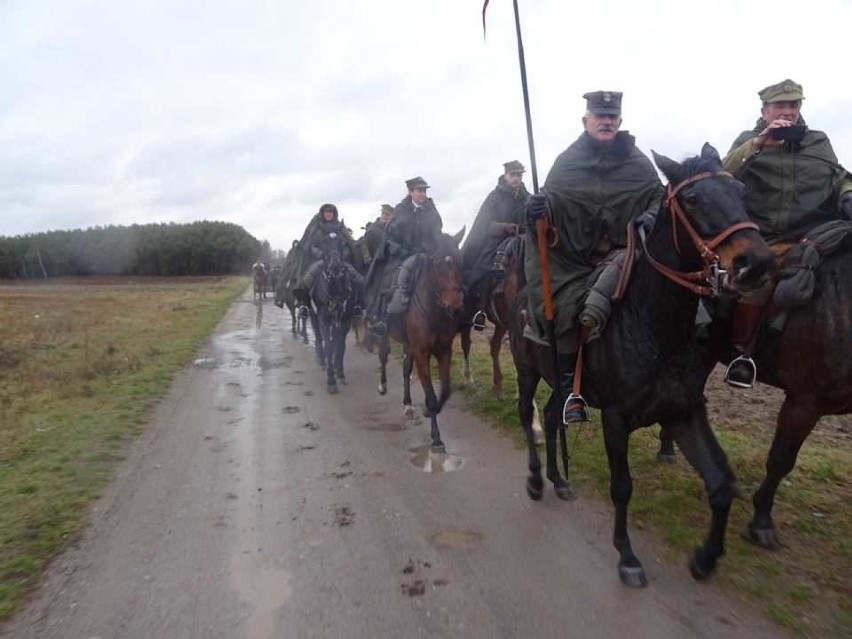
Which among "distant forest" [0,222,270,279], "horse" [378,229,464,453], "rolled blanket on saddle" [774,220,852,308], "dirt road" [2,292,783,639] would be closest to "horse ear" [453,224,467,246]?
"horse" [378,229,464,453]

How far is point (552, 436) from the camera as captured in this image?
5.73 meters

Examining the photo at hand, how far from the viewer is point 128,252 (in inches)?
3211

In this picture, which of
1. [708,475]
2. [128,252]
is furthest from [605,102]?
[128,252]

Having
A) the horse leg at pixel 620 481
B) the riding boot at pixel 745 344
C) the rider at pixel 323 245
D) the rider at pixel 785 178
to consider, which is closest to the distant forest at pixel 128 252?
the rider at pixel 323 245

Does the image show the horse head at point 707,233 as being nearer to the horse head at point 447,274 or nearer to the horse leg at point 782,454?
the horse leg at point 782,454

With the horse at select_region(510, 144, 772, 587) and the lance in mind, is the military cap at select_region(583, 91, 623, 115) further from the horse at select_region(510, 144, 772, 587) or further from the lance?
the horse at select_region(510, 144, 772, 587)

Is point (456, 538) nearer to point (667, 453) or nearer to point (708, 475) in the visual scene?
point (708, 475)

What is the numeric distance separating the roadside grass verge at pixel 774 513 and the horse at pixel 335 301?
462 centimetres

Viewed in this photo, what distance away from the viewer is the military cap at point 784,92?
482cm

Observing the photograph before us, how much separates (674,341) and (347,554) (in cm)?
272

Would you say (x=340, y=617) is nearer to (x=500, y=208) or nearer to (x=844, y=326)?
(x=844, y=326)

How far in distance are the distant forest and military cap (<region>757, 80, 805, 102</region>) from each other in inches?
3036

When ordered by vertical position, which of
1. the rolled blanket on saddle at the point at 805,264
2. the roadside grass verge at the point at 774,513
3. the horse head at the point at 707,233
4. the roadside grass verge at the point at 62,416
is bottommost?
the roadside grass verge at the point at 774,513

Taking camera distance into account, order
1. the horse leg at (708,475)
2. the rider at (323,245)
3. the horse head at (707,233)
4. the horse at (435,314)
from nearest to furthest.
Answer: the horse head at (707,233), the horse leg at (708,475), the horse at (435,314), the rider at (323,245)
